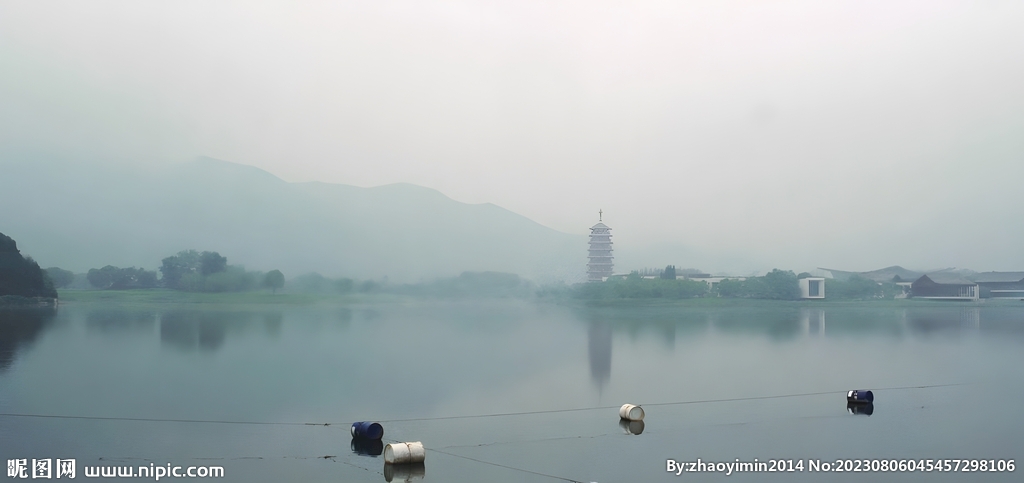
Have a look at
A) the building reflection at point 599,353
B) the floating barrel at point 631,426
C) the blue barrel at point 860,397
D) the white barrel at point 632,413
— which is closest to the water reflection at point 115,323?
the building reflection at point 599,353

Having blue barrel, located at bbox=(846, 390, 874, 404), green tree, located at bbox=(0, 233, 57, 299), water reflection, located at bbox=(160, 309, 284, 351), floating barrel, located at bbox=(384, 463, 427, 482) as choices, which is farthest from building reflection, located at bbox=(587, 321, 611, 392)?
green tree, located at bbox=(0, 233, 57, 299)

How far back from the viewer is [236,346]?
2523 centimetres

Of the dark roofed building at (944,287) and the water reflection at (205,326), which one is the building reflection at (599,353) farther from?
the dark roofed building at (944,287)

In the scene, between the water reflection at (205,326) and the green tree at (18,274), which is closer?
the water reflection at (205,326)

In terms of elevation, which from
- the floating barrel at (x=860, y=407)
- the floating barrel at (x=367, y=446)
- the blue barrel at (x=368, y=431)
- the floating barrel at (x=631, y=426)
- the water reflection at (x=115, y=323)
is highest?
the blue barrel at (x=368, y=431)

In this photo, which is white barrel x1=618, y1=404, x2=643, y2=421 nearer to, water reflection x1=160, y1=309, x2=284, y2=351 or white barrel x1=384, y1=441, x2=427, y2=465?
white barrel x1=384, y1=441, x2=427, y2=465

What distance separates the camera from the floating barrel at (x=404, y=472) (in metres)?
6.09

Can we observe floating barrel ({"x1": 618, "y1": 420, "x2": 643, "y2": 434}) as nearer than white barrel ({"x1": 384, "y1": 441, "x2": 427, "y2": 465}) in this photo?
No

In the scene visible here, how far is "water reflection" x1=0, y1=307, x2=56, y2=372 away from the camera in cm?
2053

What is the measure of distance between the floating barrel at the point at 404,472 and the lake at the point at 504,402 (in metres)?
0.03

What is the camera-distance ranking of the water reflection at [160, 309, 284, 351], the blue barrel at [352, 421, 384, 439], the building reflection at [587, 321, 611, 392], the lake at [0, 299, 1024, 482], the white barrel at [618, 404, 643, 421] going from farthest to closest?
1. the water reflection at [160, 309, 284, 351]
2. the building reflection at [587, 321, 611, 392]
3. the white barrel at [618, 404, 643, 421]
4. the blue barrel at [352, 421, 384, 439]
5. the lake at [0, 299, 1024, 482]

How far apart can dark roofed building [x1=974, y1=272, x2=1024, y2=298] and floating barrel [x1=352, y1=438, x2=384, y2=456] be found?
67625mm

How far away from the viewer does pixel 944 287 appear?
6425 centimetres

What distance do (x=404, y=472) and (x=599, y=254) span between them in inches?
2650
